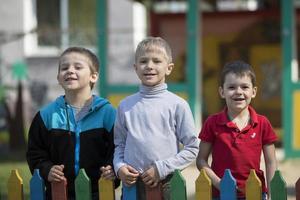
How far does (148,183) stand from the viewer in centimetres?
381

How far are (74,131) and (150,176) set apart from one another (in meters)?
0.52

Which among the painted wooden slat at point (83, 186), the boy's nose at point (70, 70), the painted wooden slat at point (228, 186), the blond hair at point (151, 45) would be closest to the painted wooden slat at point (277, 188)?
the painted wooden slat at point (228, 186)

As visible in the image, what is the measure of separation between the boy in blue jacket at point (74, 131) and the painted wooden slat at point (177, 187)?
39 cm

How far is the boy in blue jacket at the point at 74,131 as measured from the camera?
4.02 meters

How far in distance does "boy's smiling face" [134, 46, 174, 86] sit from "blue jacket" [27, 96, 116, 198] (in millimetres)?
341

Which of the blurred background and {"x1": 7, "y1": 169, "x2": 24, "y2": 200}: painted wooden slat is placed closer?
{"x1": 7, "y1": 169, "x2": 24, "y2": 200}: painted wooden slat

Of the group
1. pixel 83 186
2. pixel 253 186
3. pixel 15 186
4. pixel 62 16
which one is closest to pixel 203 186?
pixel 253 186

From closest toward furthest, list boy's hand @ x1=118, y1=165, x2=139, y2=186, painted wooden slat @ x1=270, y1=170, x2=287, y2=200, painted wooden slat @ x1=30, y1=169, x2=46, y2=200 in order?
painted wooden slat @ x1=270, y1=170, x2=287, y2=200
boy's hand @ x1=118, y1=165, x2=139, y2=186
painted wooden slat @ x1=30, y1=169, x2=46, y2=200

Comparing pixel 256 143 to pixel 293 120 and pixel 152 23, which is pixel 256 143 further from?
pixel 152 23

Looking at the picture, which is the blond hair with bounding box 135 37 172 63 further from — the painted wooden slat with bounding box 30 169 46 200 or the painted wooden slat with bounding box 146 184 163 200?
the painted wooden slat with bounding box 30 169 46 200

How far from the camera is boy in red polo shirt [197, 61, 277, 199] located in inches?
154

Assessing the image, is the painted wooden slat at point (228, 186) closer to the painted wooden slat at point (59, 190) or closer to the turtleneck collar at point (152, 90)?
the turtleneck collar at point (152, 90)

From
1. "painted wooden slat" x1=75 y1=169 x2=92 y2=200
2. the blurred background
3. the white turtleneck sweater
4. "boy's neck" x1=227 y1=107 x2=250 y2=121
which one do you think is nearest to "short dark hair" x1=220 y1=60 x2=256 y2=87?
"boy's neck" x1=227 y1=107 x2=250 y2=121

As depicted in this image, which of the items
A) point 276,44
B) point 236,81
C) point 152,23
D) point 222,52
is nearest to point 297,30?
point 276,44
